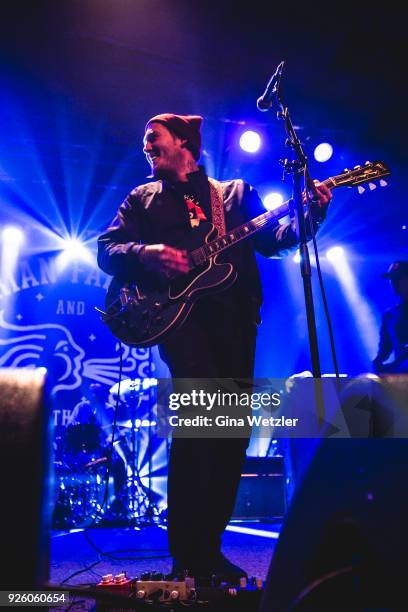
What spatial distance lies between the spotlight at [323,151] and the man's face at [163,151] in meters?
4.41

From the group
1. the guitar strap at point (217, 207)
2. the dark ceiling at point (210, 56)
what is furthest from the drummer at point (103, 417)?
the guitar strap at point (217, 207)

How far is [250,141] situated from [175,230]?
4.63 metres

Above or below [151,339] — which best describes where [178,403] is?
below

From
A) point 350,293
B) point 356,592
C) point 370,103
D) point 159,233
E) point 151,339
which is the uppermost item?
point 370,103

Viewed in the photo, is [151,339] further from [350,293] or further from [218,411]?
[350,293]

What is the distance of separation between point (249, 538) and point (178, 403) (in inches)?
79.2

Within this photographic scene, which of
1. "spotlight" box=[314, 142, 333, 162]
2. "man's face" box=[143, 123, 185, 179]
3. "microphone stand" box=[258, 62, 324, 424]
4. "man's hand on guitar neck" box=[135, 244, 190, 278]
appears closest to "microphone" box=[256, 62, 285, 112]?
"microphone stand" box=[258, 62, 324, 424]

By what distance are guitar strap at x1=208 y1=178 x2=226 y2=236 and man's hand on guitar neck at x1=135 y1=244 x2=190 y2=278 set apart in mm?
333

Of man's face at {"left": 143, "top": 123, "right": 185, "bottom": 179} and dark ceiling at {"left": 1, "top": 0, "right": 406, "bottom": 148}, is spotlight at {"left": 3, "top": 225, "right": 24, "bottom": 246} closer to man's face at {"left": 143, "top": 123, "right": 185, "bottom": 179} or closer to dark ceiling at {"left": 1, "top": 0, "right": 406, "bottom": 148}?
dark ceiling at {"left": 1, "top": 0, "right": 406, "bottom": 148}

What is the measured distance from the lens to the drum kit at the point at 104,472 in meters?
5.73

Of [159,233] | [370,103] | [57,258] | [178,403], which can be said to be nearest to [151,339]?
[178,403]

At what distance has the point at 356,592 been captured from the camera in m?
0.75

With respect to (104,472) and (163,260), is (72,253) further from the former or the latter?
(163,260)

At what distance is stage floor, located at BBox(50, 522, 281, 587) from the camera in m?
2.55
